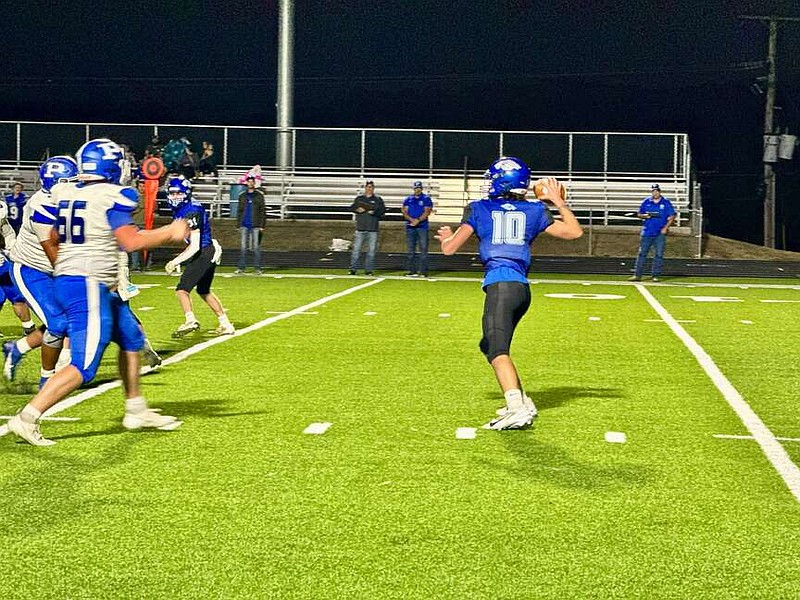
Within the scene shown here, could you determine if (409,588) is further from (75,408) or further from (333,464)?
(75,408)

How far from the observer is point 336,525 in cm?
595

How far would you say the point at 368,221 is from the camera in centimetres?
2667

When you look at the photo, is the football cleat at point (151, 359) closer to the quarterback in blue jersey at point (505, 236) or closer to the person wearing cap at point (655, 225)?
the quarterback in blue jersey at point (505, 236)

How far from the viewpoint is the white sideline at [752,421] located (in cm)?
717

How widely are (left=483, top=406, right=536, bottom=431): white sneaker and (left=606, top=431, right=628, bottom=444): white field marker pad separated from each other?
1.63ft

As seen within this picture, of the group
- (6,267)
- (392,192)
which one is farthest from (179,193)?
(392,192)

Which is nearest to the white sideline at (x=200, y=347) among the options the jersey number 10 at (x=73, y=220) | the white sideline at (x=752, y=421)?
the jersey number 10 at (x=73, y=220)

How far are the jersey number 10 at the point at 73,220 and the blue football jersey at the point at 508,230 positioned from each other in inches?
97.5

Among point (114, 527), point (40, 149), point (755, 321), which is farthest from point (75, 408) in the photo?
point (40, 149)

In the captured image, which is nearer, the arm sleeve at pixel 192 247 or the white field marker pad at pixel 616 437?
the white field marker pad at pixel 616 437

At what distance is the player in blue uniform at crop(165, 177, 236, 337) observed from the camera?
14117 millimetres

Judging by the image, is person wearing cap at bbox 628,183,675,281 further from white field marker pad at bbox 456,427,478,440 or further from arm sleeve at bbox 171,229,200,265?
white field marker pad at bbox 456,427,478,440

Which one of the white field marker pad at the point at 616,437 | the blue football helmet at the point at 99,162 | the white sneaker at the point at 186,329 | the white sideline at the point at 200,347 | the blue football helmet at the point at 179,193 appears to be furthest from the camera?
the white sneaker at the point at 186,329

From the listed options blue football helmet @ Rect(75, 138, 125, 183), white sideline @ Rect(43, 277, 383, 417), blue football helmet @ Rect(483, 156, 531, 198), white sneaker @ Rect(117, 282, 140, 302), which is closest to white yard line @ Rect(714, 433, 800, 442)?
blue football helmet @ Rect(483, 156, 531, 198)
